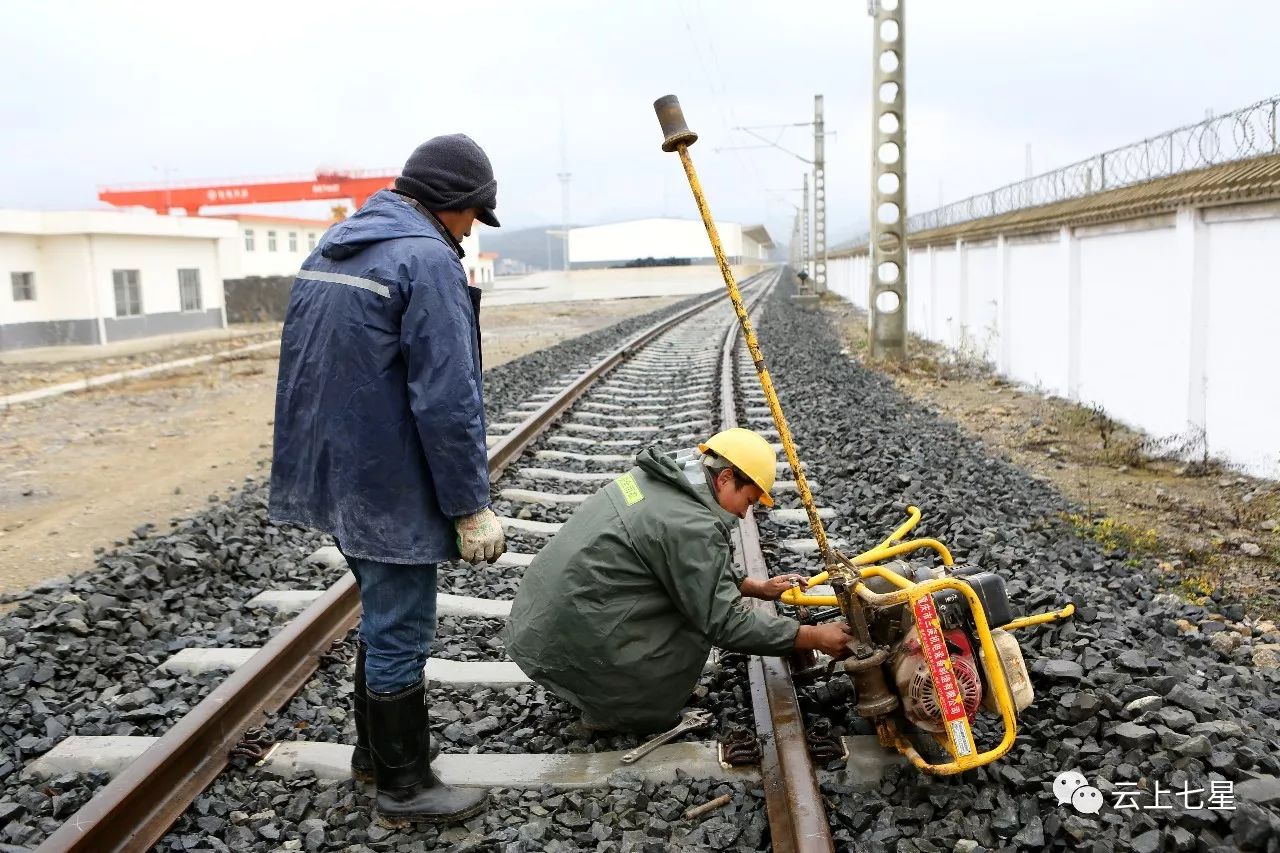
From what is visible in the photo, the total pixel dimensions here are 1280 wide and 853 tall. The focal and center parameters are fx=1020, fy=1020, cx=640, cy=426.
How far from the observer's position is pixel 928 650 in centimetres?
287

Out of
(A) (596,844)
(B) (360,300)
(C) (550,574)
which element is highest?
(B) (360,300)

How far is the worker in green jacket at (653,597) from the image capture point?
3199 millimetres

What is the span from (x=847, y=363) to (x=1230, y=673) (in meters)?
10.7

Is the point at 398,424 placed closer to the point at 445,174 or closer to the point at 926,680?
the point at 445,174

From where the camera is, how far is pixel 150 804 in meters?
3.06

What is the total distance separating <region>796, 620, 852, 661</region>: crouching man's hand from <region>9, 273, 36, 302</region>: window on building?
84.7ft

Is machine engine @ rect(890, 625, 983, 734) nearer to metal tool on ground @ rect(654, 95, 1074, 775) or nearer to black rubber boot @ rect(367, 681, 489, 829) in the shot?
metal tool on ground @ rect(654, 95, 1074, 775)

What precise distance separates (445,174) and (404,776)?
5.91 ft

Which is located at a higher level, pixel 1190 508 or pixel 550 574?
pixel 550 574

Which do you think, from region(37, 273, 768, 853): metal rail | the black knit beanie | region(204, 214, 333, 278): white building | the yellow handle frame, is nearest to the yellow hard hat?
the yellow handle frame

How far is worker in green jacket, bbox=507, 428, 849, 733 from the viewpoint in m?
3.20

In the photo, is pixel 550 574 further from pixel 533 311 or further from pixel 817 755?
pixel 533 311

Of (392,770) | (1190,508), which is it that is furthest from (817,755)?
(1190,508)

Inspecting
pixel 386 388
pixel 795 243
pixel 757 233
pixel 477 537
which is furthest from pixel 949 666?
pixel 757 233
